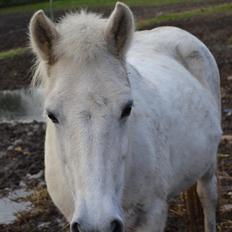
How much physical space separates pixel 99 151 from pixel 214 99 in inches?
103

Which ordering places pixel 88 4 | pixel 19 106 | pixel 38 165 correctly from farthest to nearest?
pixel 88 4
pixel 19 106
pixel 38 165

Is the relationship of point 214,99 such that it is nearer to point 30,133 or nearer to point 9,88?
point 30,133

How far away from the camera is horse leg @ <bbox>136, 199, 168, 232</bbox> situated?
12.0ft

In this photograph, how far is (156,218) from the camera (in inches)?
145

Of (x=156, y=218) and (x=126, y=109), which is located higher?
(x=126, y=109)

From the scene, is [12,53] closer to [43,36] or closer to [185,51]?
[185,51]

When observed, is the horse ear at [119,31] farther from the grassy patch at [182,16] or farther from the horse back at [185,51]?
the grassy patch at [182,16]

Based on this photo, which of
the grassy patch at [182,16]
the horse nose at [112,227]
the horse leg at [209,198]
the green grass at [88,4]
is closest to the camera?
the horse nose at [112,227]

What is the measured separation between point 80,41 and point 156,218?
1.23m

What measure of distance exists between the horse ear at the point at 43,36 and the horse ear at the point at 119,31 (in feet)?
0.97

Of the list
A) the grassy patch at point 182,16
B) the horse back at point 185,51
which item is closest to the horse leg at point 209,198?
Answer: the horse back at point 185,51

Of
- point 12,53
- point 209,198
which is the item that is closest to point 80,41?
point 209,198

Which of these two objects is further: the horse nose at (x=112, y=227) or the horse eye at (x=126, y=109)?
the horse eye at (x=126, y=109)

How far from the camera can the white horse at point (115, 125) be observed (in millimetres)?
2955
